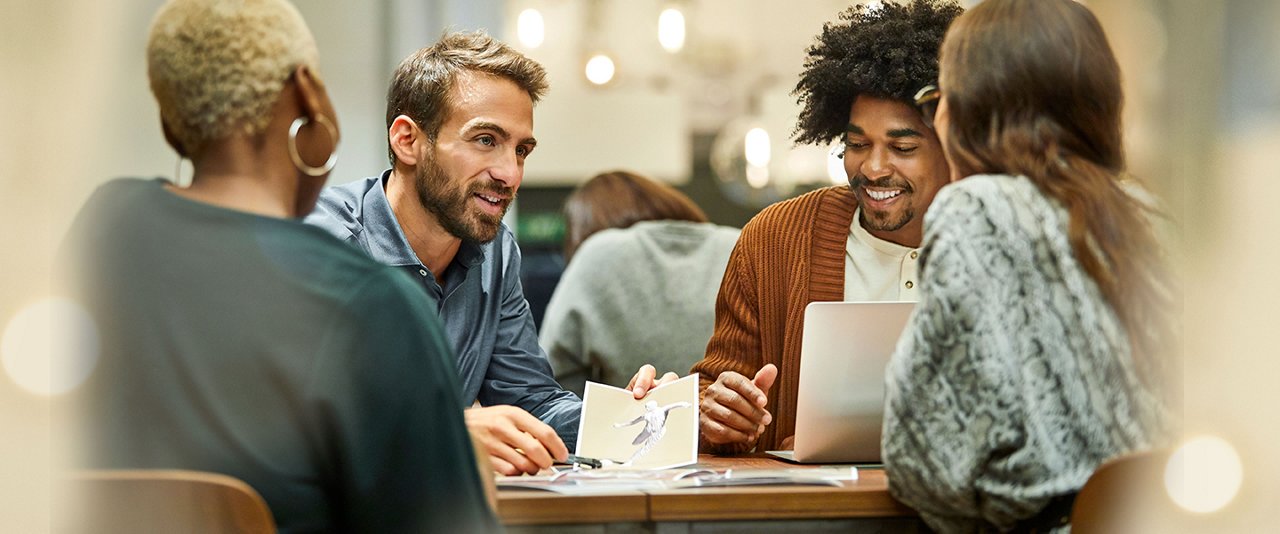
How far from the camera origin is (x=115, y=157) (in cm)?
145

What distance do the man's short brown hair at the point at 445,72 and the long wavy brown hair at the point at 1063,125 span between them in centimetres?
93

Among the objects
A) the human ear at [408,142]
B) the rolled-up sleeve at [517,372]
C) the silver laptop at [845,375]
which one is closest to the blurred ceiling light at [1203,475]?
the silver laptop at [845,375]

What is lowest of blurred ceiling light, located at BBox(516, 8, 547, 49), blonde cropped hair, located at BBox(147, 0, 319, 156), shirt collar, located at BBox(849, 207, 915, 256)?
shirt collar, located at BBox(849, 207, 915, 256)

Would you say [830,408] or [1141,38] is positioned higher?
[1141,38]

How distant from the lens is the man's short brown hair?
2207mm

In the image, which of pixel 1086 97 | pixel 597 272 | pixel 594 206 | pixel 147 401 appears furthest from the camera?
pixel 594 206

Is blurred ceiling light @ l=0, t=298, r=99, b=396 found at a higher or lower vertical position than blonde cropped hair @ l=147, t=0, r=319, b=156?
lower

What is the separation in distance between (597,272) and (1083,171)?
1.93 meters

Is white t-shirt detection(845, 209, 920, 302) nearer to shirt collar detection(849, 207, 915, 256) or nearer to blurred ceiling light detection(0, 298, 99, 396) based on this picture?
shirt collar detection(849, 207, 915, 256)

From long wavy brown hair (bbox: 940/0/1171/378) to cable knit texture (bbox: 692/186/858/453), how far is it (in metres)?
0.71

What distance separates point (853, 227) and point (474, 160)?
0.72 m

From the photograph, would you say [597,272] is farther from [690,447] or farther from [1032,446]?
[1032,446]

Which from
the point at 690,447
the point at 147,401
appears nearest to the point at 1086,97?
the point at 690,447

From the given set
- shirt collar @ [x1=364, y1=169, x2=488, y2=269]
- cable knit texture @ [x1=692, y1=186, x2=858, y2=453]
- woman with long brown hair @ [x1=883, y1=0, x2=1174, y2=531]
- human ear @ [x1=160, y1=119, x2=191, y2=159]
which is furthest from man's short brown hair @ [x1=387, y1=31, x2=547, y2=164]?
woman with long brown hair @ [x1=883, y1=0, x2=1174, y2=531]
